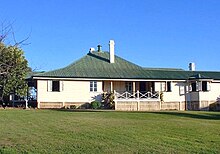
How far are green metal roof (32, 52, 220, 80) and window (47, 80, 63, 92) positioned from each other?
2.32 feet

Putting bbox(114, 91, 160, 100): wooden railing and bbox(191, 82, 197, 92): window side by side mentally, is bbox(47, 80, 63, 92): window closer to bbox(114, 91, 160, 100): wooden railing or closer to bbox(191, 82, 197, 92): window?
bbox(114, 91, 160, 100): wooden railing

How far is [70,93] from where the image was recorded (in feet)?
116

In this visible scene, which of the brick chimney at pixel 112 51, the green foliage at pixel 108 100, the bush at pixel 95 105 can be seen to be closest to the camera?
the bush at pixel 95 105

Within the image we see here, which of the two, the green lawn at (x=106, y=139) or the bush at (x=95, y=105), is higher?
the bush at (x=95, y=105)

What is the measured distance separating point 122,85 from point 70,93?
5887mm

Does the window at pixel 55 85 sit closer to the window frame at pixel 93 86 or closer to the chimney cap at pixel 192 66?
the window frame at pixel 93 86

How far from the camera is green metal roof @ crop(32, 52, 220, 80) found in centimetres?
3606

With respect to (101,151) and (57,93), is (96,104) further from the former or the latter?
(101,151)

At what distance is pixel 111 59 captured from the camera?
39906mm

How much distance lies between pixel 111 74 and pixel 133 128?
22018 mm

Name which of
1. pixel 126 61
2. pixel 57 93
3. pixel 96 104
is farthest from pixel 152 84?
pixel 57 93

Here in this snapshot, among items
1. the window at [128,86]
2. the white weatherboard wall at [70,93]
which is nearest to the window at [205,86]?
the window at [128,86]

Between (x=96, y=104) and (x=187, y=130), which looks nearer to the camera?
(x=187, y=130)

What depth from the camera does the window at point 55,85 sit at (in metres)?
35.0
